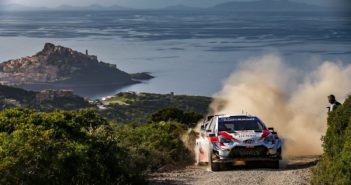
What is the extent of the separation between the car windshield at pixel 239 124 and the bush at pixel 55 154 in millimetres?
3891

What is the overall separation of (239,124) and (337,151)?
575 centimetres

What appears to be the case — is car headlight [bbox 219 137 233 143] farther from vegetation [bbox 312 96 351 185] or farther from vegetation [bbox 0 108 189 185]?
vegetation [bbox 312 96 351 185]

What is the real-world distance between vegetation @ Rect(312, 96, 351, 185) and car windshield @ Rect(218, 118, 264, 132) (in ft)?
13.8

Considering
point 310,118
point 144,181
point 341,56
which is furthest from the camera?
point 341,56

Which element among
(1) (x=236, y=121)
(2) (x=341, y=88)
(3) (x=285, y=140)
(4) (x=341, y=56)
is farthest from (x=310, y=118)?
(4) (x=341, y=56)

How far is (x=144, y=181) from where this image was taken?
11203 mm

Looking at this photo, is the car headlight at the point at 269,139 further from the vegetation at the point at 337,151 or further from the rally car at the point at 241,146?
the vegetation at the point at 337,151

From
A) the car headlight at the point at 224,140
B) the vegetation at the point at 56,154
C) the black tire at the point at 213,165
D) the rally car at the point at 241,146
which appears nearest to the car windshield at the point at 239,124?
the rally car at the point at 241,146

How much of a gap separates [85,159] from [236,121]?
21.1ft

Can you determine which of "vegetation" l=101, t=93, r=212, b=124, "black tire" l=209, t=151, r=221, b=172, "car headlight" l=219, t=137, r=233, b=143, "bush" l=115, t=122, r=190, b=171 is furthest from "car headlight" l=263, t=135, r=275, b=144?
"vegetation" l=101, t=93, r=212, b=124

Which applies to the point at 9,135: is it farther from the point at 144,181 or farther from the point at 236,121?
the point at 236,121

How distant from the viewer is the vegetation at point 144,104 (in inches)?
4587

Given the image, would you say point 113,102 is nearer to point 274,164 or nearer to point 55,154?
point 274,164

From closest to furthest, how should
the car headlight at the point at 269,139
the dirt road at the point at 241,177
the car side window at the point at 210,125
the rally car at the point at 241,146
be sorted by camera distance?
the dirt road at the point at 241,177, the rally car at the point at 241,146, the car headlight at the point at 269,139, the car side window at the point at 210,125
